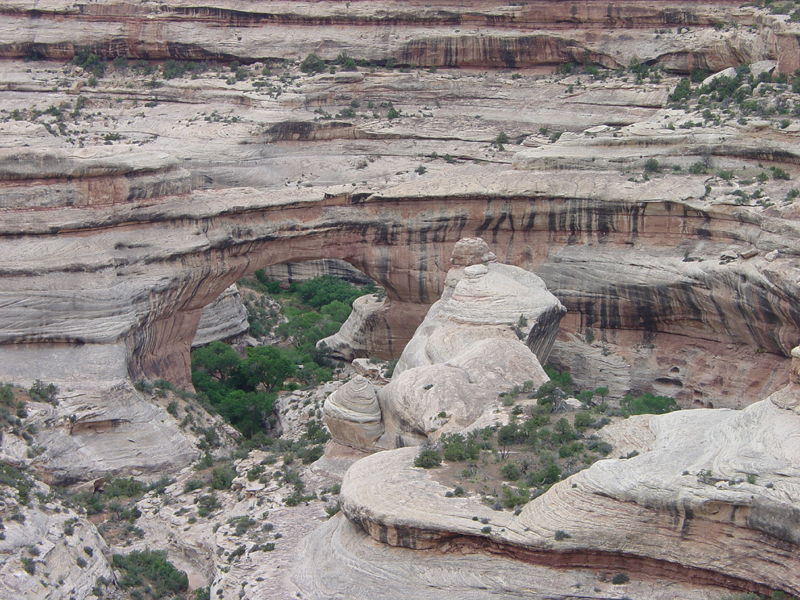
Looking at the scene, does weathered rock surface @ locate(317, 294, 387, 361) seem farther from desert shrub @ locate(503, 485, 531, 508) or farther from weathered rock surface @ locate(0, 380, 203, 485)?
desert shrub @ locate(503, 485, 531, 508)

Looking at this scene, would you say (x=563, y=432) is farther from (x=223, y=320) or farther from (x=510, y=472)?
(x=223, y=320)

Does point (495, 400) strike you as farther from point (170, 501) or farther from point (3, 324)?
point (3, 324)

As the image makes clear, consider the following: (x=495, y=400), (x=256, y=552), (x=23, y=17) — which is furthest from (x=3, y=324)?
(x=23, y=17)

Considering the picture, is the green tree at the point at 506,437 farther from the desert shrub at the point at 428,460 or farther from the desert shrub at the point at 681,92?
the desert shrub at the point at 681,92

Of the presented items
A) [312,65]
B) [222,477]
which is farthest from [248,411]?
[312,65]

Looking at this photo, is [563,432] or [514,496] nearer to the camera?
[514,496]

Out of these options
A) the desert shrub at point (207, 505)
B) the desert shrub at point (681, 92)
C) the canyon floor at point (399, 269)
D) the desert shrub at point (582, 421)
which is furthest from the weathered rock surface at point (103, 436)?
the desert shrub at point (681, 92)
